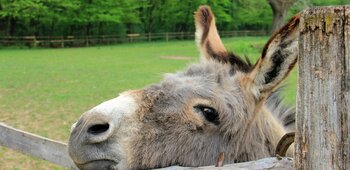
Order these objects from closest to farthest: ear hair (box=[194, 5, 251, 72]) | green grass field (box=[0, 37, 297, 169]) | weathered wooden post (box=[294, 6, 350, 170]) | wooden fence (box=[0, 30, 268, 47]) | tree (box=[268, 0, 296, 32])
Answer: weathered wooden post (box=[294, 6, 350, 170]) → ear hair (box=[194, 5, 251, 72]) → green grass field (box=[0, 37, 297, 169]) → tree (box=[268, 0, 296, 32]) → wooden fence (box=[0, 30, 268, 47])

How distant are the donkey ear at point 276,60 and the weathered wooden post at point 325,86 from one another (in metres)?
0.42

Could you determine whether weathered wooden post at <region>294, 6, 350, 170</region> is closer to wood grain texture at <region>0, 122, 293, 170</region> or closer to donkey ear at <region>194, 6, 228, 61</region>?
donkey ear at <region>194, 6, 228, 61</region>

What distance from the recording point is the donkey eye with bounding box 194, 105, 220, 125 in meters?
2.55

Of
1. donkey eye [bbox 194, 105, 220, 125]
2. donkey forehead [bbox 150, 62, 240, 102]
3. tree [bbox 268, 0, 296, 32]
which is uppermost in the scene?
tree [bbox 268, 0, 296, 32]

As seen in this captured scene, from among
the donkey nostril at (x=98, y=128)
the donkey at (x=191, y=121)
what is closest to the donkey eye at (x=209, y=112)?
the donkey at (x=191, y=121)

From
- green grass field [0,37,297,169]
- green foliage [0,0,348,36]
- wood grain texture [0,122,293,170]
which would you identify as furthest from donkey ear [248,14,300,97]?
green foliage [0,0,348,36]

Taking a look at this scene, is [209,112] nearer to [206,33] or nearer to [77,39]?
[206,33]

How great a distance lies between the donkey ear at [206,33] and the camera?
334 centimetres

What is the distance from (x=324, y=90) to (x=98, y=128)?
48.4 inches

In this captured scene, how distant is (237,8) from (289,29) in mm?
58454

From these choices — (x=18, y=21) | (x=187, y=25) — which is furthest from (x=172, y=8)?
(x=18, y=21)

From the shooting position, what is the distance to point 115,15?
47.7m

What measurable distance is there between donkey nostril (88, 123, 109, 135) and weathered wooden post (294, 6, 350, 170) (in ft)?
3.61

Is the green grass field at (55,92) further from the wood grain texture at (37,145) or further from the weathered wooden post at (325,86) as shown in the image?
the weathered wooden post at (325,86)
